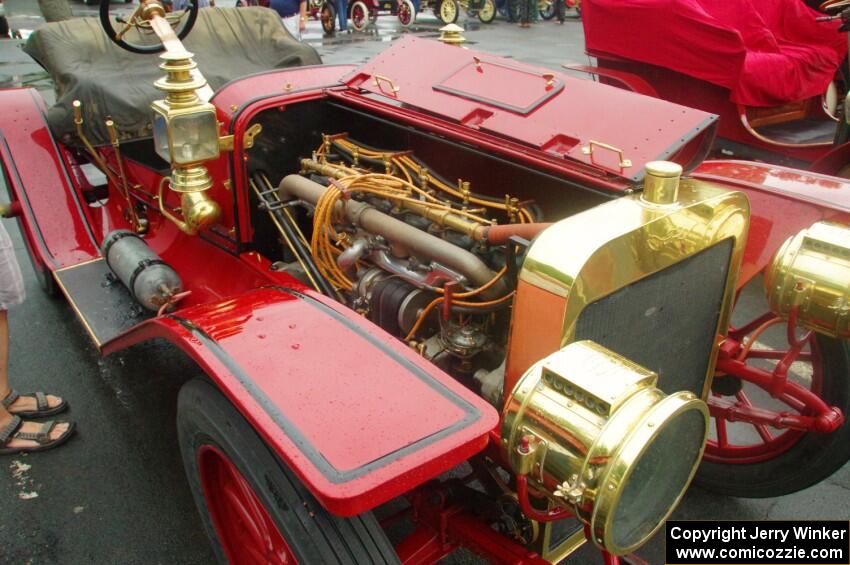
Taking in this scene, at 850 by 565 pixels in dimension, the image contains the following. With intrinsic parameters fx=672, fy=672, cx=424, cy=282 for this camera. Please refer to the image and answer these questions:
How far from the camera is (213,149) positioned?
207 centimetres

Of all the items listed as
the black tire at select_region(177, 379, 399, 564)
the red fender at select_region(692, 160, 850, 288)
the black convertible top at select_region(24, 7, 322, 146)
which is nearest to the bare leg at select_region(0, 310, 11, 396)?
the black convertible top at select_region(24, 7, 322, 146)

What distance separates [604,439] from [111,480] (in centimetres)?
206

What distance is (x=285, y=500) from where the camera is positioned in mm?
1371

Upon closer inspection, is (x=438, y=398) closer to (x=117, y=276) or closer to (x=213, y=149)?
(x=213, y=149)

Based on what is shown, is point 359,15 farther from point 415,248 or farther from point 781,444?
point 781,444

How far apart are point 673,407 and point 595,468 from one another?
6.3 inches

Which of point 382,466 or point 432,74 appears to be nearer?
point 382,466

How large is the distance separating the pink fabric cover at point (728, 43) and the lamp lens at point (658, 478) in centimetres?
382

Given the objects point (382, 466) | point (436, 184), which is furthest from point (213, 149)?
point (382, 466)

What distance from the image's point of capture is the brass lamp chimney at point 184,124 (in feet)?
6.46

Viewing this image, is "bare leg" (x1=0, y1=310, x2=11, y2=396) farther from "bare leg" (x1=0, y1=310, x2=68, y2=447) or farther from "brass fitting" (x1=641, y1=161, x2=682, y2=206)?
"brass fitting" (x1=641, y1=161, x2=682, y2=206)

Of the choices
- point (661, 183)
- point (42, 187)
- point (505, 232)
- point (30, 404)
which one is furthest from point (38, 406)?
point (661, 183)

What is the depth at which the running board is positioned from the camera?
2525mm

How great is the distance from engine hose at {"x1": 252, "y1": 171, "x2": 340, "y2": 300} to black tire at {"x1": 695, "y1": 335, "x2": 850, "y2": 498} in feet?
4.89
